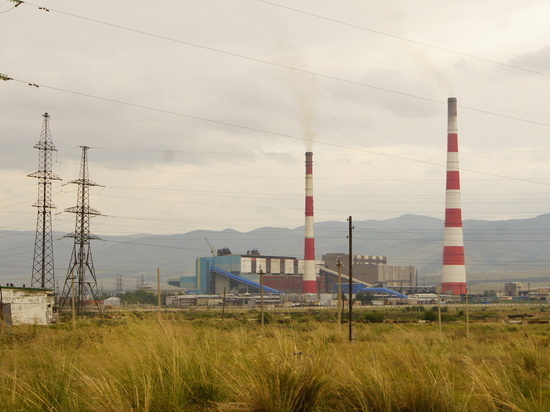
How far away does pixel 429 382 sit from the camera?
7.89 metres

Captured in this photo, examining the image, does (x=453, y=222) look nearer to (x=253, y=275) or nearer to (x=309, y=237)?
(x=309, y=237)

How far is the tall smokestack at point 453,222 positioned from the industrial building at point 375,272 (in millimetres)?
50872

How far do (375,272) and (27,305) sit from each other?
422 ft

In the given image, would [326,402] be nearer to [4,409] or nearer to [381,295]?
[4,409]

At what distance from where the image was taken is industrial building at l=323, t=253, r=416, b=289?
166575 mm

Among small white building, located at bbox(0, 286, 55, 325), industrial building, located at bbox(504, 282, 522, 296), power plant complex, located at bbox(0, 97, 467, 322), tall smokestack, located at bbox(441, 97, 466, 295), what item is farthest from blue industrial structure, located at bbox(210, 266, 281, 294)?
small white building, located at bbox(0, 286, 55, 325)

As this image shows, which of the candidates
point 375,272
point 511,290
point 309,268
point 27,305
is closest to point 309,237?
point 309,268

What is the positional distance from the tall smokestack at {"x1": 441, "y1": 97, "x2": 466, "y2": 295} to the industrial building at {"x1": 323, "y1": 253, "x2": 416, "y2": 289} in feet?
167

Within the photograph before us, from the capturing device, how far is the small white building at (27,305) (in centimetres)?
4725

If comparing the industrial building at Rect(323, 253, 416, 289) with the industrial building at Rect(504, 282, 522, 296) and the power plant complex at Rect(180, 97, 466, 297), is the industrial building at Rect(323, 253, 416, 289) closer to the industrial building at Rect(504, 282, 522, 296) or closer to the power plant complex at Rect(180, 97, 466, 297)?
the power plant complex at Rect(180, 97, 466, 297)

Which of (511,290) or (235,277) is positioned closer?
(235,277)

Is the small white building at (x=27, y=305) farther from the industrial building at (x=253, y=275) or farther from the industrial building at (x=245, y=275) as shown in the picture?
the industrial building at (x=245, y=275)

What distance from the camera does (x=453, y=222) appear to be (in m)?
102

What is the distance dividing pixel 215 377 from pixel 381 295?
131 meters
